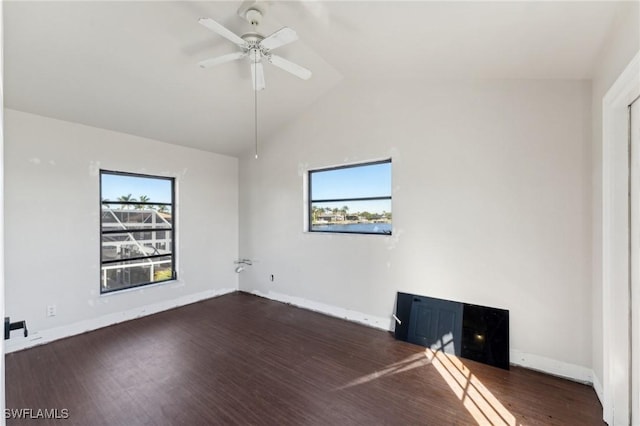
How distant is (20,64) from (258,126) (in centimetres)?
249

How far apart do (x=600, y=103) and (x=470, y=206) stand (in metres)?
1.23

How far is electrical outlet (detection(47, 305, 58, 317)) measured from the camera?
10.5 feet

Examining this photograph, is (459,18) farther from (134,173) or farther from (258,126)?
(134,173)

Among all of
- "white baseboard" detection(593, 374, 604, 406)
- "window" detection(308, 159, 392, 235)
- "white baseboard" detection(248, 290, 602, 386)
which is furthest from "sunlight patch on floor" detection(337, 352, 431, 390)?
"window" detection(308, 159, 392, 235)

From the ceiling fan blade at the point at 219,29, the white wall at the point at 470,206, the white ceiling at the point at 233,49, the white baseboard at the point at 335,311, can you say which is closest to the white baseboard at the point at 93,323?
the white baseboard at the point at 335,311

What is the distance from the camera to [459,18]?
2.06 metres

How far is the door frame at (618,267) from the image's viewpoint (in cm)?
190

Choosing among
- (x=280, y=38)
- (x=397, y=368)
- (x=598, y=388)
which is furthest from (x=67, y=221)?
(x=598, y=388)

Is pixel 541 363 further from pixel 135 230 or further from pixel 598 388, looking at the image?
pixel 135 230

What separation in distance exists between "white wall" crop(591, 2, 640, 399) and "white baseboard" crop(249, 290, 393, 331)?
1.84m

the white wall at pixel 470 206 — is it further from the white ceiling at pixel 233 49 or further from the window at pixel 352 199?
the white ceiling at pixel 233 49

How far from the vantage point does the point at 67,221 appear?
335 centimetres

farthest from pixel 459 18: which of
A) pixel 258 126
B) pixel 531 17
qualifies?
pixel 258 126

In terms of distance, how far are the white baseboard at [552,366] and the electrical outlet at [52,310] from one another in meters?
4.86
